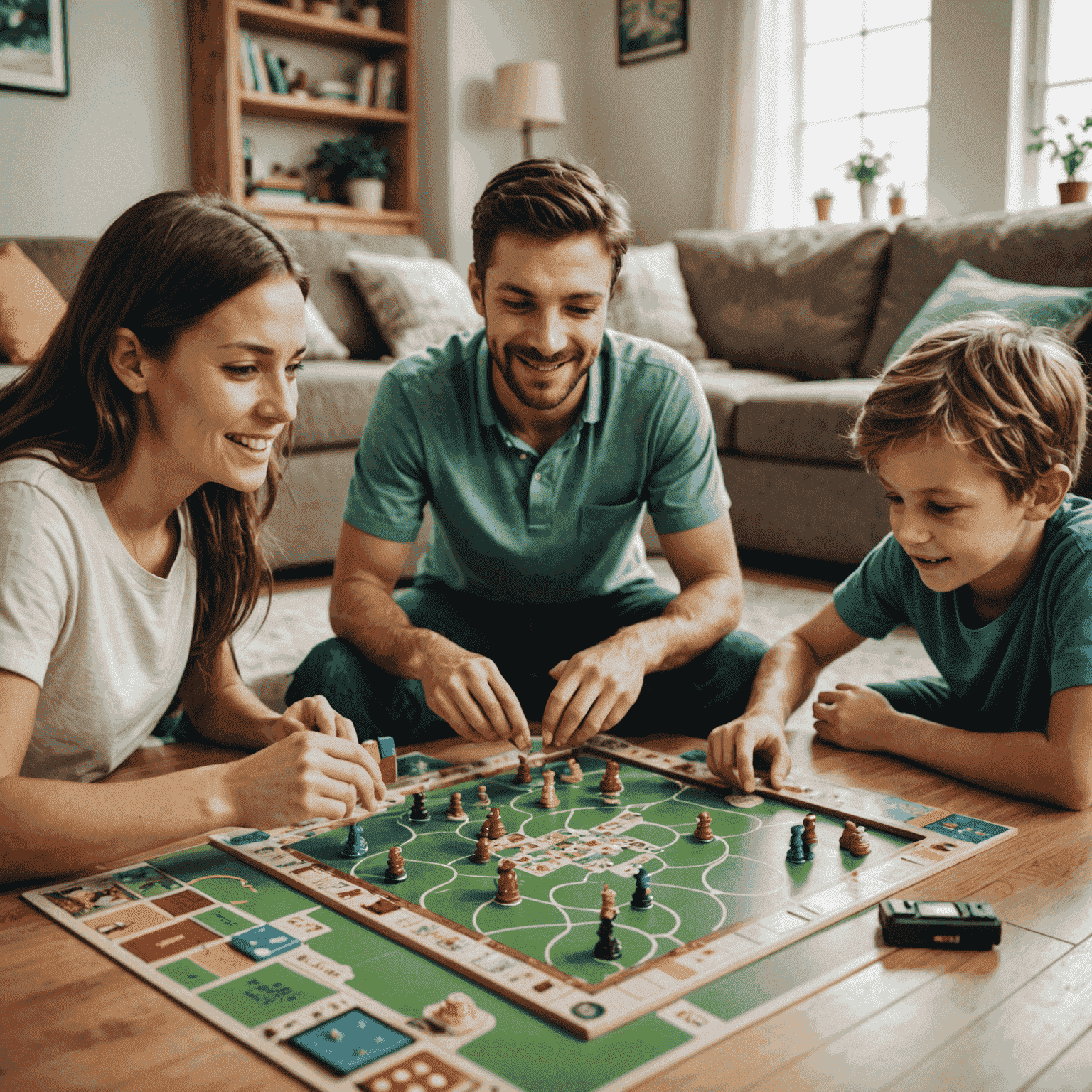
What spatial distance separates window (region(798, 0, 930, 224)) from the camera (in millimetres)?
4773

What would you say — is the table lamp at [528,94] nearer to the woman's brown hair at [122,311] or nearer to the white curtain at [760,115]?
the white curtain at [760,115]

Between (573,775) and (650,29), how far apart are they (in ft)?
16.9

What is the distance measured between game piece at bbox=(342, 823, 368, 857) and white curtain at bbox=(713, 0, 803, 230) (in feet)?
15.2

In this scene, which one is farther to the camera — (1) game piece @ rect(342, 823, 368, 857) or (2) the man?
(2) the man

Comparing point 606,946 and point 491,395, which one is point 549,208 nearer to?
point 491,395

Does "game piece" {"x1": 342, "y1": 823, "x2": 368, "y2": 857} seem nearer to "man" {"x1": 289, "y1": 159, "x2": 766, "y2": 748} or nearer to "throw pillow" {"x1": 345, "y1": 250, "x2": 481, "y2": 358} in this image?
"man" {"x1": 289, "y1": 159, "x2": 766, "y2": 748}

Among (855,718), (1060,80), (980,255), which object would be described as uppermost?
(1060,80)

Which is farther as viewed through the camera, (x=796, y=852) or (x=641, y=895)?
(x=796, y=852)

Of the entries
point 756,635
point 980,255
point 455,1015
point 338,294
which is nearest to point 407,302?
point 338,294

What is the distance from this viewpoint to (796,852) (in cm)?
119

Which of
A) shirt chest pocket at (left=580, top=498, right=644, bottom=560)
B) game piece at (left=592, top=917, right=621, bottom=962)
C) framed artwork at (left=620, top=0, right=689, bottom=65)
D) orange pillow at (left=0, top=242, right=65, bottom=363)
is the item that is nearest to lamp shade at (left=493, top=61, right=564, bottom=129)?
framed artwork at (left=620, top=0, right=689, bottom=65)

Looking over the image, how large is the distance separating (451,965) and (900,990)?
1.26ft

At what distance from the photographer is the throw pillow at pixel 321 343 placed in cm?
404

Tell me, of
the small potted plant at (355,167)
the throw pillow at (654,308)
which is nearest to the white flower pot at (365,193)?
the small potted plant at (355,167)
